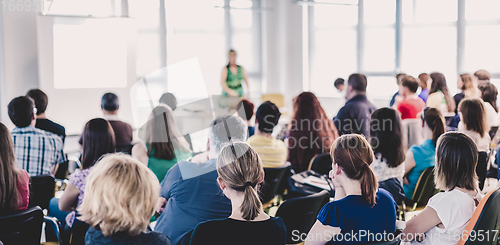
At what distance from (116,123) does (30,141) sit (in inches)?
37.8

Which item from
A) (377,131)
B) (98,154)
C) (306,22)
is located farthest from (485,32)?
(98,154)

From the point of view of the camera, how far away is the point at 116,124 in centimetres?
418

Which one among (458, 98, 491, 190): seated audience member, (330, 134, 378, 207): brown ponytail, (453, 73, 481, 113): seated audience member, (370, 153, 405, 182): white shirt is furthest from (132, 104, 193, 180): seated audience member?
(453, 73, 481, 113): seated audience member

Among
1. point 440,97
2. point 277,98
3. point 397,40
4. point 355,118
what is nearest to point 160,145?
point 355,118

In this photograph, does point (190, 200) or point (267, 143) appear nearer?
point (190, 200)

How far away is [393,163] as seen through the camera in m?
2.87

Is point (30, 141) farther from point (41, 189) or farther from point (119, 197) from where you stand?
point (119, 197)

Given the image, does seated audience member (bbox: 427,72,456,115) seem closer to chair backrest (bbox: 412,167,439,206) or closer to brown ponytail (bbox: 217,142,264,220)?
chair backrest (bbox: 412,167,439,206)

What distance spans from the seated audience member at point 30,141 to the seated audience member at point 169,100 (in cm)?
90

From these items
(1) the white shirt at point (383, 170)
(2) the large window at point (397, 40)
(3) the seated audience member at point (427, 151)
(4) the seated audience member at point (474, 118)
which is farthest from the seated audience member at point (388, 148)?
(2) the large window at point (397, 40)

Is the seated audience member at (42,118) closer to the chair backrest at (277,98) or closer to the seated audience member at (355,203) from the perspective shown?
the seated audience member at (355,203)

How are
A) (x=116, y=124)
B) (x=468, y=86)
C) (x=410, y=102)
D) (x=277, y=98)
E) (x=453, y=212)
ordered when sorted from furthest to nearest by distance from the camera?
(x=277, y=98) → (x=468, y=86) → (x=410, y=102) → (x=116, y=124) → (x=453, y=212)

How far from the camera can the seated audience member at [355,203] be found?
173 centimetres

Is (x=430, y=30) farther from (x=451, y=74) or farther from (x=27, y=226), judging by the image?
(x=27, y=226)
